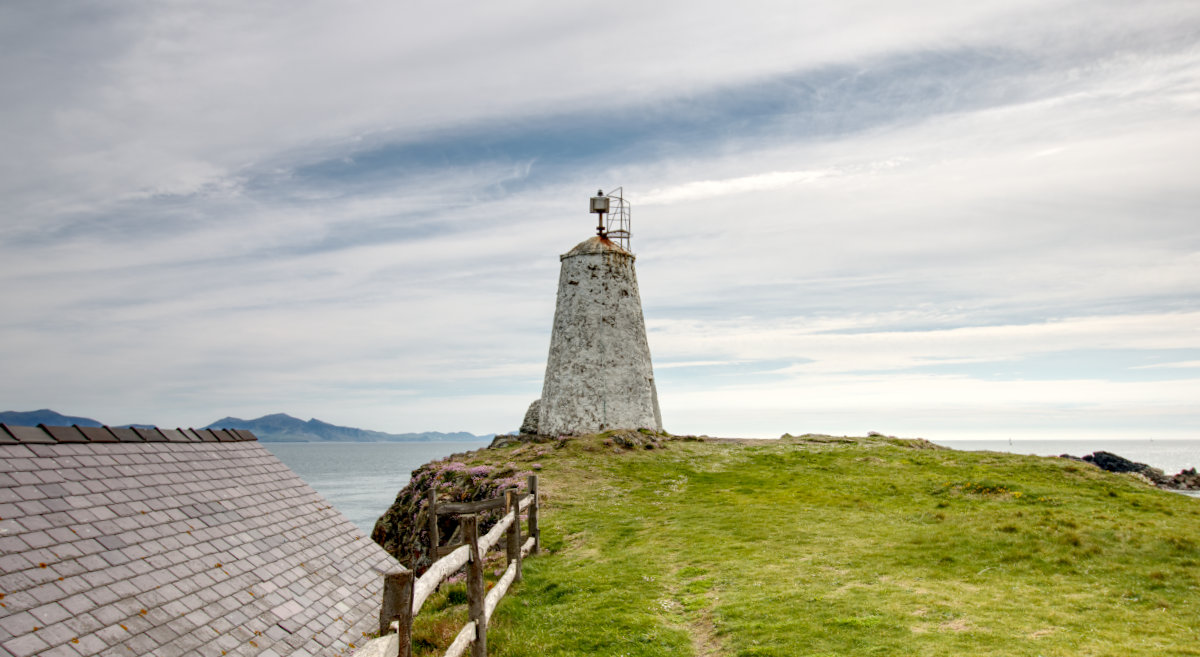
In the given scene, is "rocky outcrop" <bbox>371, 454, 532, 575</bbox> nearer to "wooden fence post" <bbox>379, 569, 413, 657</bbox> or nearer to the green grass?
the green grass

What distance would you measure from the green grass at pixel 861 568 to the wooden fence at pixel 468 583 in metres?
0.84

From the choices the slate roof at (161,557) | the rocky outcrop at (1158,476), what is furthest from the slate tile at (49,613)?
the rocky outcrop at (1158,476)

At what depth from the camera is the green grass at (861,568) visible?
1331 centimetres

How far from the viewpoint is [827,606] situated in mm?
15039

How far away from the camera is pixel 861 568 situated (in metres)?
18.3

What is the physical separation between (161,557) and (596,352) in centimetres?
3589

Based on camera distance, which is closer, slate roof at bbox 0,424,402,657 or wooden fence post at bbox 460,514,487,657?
slate roof at bbox 0,424,402,657

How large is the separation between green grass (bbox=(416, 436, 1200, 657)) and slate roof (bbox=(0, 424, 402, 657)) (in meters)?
3.02

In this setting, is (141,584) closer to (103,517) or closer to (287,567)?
(103,517)

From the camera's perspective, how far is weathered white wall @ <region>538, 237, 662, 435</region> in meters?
45.2

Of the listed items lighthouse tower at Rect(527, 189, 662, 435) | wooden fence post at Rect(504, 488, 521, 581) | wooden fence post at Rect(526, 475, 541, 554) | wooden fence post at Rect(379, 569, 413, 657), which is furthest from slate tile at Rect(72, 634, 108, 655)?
lighthouse tower at Rect(527, 189, 662, 435)

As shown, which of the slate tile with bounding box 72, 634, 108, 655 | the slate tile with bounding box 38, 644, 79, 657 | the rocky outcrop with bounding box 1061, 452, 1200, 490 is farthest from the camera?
the rocky outcrop with bounding box 1061, 452, 1200, 490

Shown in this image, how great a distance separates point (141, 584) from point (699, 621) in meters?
10.4

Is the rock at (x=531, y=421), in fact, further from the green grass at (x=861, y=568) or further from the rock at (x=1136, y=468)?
the rock at (x=1136, y=468)
